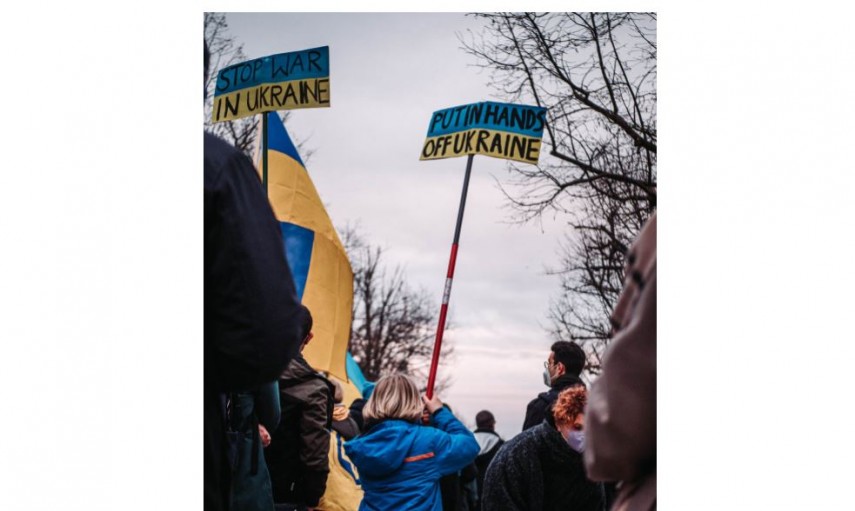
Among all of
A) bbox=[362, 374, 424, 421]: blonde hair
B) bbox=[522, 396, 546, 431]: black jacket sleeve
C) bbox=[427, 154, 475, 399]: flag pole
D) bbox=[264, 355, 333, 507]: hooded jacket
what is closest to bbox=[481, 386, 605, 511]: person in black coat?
bbox=[362, 374, 424, 421]: blonde hair

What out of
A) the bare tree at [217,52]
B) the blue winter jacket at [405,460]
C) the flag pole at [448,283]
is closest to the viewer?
the bare tree at [217,52]

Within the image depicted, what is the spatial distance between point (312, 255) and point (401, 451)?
2.82 m

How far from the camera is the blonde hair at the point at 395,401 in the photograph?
15.4ft

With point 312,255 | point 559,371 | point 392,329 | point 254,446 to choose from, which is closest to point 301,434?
point 559,371

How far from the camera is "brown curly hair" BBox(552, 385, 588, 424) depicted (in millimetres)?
4246

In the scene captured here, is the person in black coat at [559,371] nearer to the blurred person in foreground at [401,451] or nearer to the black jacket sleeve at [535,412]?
the black jacket sleeve at [535,412]

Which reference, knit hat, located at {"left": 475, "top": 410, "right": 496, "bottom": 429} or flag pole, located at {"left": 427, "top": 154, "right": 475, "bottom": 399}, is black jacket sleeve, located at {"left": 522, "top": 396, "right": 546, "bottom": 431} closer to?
flag pole, located at {"left": 427, "top": 154, "right": 475, "bottom": 399}

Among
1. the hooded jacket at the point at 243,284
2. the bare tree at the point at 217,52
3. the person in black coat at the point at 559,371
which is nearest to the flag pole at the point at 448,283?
the person in black coat at the point at 559,371

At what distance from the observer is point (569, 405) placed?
4.25 meters

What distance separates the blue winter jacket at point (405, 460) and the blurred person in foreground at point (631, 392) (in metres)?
3.06

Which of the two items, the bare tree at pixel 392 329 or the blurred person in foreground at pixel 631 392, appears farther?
the bare tree at pixel 392 329
